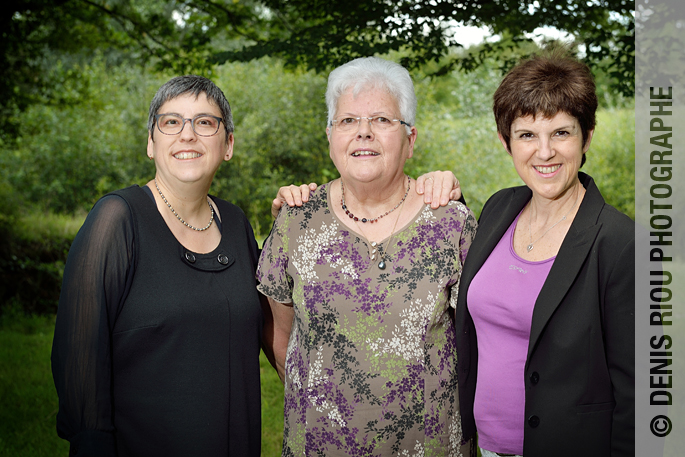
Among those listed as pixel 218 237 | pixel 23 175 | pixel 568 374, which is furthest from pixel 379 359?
pixel 23 175

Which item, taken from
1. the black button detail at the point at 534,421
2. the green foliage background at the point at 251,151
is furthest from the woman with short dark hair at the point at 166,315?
the green foliage background at the point at 251,151

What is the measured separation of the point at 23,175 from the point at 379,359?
13.3 m

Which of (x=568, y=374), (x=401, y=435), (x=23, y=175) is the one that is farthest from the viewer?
(x=23, y=175)

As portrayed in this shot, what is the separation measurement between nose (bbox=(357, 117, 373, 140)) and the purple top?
0.78 metres

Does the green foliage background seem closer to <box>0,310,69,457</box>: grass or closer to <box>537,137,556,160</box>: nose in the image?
<box>0,310,69,457</box>: grass

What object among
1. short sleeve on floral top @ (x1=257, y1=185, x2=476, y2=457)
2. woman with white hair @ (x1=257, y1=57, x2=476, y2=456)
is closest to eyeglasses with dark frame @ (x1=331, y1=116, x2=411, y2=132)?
woman with white hair @ (x1=257, y1=57, x2=476, y2=456)

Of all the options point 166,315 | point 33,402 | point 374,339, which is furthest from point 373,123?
point 33,402

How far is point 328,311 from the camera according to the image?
2.51 metres

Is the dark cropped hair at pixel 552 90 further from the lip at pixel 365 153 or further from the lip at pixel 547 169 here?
the lip at pixel 365 153

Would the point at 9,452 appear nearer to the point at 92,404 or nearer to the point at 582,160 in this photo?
the point at 92,404

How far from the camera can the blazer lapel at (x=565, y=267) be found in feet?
6.81

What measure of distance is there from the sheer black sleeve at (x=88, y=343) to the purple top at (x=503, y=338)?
1.49 m

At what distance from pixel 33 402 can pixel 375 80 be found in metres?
4.76

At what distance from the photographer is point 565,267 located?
2.10 metres
